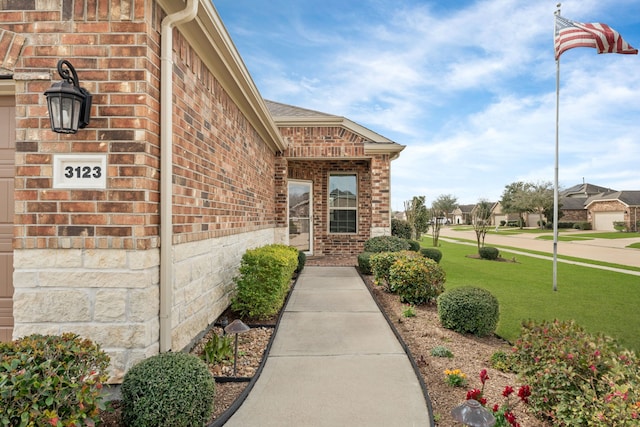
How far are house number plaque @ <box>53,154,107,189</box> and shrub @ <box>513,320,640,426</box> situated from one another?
3747 mm

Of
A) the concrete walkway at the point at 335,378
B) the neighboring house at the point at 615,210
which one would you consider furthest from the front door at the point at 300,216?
the neighboring house at the point at 615,210

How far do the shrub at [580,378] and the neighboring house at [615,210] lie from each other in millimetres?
41879

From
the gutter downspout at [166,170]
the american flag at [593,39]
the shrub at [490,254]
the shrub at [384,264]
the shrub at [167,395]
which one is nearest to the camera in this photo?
the shrub at [167,395]

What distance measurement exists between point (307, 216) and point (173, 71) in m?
8.36

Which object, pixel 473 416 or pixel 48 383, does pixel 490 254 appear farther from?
pixel 48 383

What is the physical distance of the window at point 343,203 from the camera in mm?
11469

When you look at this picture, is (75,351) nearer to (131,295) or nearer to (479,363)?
(131,295)

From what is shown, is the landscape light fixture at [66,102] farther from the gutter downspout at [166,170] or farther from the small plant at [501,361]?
the small plant at [501,361]

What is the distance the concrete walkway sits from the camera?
7.97 ft

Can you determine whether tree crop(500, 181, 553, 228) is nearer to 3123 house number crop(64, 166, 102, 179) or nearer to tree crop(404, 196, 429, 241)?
tree crop(404, 196, 429, 241)

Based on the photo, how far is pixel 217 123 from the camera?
4434 mm

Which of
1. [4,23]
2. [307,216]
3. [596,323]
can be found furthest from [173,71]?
[307,216]

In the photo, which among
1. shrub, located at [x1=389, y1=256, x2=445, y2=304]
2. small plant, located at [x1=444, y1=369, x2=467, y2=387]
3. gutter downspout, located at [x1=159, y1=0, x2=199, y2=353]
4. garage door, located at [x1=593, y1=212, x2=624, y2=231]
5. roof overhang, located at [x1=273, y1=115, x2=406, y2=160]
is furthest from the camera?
garage door, located at [x1=593, y1=212, x2=624, y2=231]

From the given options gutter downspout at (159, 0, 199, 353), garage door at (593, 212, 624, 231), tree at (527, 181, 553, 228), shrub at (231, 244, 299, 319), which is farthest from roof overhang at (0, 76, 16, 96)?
tree at (527, 181, 553, 228)
